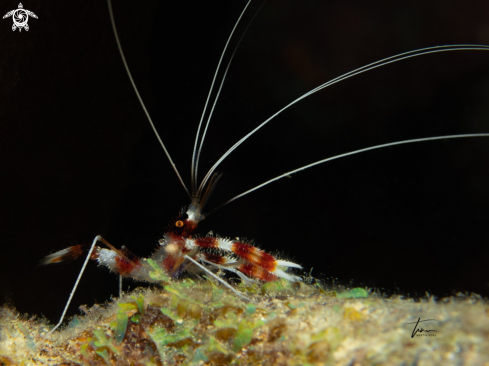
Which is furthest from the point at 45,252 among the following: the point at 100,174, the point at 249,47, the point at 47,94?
the point at 249,47

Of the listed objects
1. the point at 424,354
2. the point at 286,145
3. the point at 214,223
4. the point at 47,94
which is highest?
the point at 47,94

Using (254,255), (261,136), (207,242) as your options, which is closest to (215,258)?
(207,242)

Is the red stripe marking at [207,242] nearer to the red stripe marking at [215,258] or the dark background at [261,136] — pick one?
the red stripe marking at [215,258]

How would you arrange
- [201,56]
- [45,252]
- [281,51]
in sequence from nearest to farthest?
[45,252] < [281,51] < [201,56]

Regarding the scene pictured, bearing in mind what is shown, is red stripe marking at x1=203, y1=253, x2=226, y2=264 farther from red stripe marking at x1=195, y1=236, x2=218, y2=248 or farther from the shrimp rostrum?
red stripe marking at x1=195, y1=236, x2=218, y2=248

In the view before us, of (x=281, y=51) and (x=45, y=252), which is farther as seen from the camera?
(x=281, y=51)

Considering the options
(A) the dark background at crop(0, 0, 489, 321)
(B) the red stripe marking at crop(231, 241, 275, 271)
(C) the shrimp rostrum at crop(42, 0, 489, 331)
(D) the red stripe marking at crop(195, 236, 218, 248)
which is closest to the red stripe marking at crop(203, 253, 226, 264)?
(C) the shrimp rostrum at crop(42, 0, 489, 331)

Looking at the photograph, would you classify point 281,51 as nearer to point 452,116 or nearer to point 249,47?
point 249,47
